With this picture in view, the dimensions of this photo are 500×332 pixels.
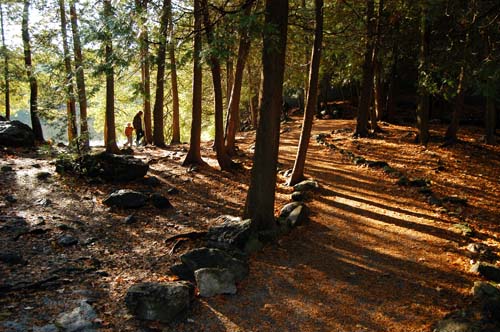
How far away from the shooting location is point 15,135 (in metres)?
15.6

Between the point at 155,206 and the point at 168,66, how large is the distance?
4.07 meters

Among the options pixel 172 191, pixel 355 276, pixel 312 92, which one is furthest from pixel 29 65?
pixel 355 276

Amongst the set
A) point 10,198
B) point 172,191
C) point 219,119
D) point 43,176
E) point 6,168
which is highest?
point 219,119

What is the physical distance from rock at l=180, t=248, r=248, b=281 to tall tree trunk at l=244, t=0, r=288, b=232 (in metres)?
1.46

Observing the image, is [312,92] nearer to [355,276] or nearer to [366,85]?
[355,276]

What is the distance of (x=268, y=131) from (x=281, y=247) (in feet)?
7.98

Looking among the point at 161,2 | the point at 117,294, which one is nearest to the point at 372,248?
the point at 117,294

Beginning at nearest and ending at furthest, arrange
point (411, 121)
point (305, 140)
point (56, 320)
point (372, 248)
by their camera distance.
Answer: point (56, 320), point (372, 248), point (305, 140), point (411, 121)

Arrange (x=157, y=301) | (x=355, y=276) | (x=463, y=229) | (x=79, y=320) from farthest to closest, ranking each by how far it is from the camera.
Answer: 1. (x=463, y=229)
2. (x=355, y=276)
3. (x=157, y=301)
4. (x=79, y=320)

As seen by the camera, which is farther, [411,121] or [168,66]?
[411,121]

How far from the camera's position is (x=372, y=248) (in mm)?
7707

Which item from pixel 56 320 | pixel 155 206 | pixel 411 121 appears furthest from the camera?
pixel 411 121

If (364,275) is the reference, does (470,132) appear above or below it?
above

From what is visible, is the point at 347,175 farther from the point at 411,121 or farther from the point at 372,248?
the point at 411,121
